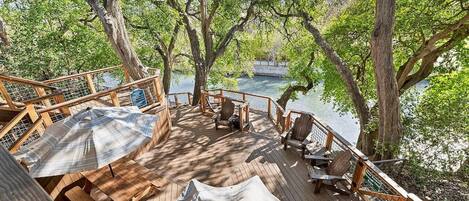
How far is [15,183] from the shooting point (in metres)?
0.71

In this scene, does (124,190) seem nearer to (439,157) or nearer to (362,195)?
(362,195)

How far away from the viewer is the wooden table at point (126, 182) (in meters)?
4.06

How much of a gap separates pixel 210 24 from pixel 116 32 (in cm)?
573

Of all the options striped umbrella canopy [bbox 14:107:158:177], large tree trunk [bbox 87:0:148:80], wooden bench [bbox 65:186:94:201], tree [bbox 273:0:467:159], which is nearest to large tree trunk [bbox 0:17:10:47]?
large tree trunk [bbox 87:0:148:80]

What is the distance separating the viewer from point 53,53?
10.6m

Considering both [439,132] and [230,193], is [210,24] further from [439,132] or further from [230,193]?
[230,193]

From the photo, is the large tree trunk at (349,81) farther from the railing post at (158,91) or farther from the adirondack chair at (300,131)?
the railing post at (158,91)

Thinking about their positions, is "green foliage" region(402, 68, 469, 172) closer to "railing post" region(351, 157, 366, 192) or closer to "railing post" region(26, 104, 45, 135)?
"railing post" region(351, 157, 366, 192)

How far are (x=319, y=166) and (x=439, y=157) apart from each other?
3181 mm

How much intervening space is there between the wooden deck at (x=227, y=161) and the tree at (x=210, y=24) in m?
4.10

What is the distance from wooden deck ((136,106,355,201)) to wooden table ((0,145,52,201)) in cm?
425

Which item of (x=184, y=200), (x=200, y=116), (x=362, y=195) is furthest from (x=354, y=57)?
(x=184, y=200)

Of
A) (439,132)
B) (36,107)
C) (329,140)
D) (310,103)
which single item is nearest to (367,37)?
(439,132)

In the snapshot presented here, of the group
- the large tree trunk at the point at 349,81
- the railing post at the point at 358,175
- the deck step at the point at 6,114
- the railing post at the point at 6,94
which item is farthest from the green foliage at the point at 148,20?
the railing post at the point at 358,175
